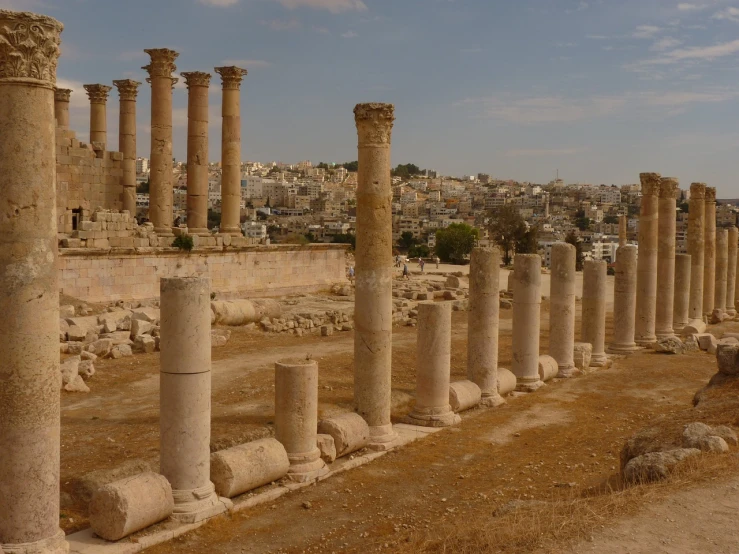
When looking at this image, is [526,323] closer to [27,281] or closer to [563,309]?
[563,309]

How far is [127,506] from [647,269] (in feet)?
61.3

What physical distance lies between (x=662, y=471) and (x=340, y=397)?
22.1ft

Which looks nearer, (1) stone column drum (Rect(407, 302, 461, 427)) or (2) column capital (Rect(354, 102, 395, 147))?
(2) column capital (Rect(354, 102, 395, 147))

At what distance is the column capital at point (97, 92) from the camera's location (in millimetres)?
33812

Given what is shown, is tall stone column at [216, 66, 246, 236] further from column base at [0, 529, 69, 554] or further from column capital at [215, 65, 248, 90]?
column base at [0, 529, 69, 554]

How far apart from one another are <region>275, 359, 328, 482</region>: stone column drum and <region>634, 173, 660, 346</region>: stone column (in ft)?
49.1

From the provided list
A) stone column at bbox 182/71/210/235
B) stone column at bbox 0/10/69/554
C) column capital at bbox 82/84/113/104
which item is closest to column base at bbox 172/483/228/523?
stone column at bbox 0/10/69/554

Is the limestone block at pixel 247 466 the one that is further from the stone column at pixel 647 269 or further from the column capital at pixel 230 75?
the column capital at pixel 230 75

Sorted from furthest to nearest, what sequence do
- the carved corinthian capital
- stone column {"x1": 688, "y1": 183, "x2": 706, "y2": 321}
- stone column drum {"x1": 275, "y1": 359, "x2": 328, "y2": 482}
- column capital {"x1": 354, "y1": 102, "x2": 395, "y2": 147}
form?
stone column {"x1": 688, "y1": 183, "x2": 706, "y2": 321}
column capital {"x1": 354, "y1": 102, "x2": 395, "y2": 147}
stone column drum {"x1": 275, "y1": 359, "x2": 328, "y2": 482}
the carved corinthian capital

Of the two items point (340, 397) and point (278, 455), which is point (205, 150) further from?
point (278, 455)

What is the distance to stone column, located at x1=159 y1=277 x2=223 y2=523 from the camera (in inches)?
375

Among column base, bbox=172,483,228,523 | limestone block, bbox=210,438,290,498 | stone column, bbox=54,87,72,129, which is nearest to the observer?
column base, bbox=172,483,228,523

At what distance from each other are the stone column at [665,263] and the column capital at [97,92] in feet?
74.7

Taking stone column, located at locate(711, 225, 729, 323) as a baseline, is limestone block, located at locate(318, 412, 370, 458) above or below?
below
